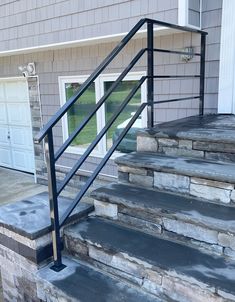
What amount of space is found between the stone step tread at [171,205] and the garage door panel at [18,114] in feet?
14.1

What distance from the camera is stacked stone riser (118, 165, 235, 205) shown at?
181 cm

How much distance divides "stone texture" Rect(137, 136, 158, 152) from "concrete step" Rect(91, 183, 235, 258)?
0.40 m

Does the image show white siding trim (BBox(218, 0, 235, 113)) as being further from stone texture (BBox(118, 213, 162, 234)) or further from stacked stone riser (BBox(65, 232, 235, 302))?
stacked stone riser (BBox(65, 232, 235, 302))

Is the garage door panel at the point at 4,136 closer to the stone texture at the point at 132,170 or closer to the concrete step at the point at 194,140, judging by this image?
the concrete step at the point at 194,140

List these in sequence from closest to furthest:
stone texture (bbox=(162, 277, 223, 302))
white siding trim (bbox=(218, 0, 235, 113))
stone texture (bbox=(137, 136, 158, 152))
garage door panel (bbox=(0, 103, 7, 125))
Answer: stone texture (bbox=(162, 277, 223, 302)) → stone texture (bbox=(137, 136, 158, 152)) → white siding trim (bbox=(218, 0, 235, 113)) → garage door panel (bbox=(0, 103, 7, 125))

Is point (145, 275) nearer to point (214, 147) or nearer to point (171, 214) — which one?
point (171, 214)

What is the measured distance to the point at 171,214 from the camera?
5.71 ft

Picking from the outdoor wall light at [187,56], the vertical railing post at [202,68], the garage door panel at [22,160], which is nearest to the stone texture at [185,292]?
the vertical railing post at [202,68]

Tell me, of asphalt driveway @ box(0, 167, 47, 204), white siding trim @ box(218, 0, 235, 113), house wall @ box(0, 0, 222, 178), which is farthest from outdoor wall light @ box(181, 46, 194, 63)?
asphalt driveway @ box(0, 167, 47, 204)

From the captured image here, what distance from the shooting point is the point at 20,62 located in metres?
5.56

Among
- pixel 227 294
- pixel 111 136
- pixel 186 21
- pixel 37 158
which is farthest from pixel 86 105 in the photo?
pixel 227 294

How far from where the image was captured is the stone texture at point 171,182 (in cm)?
197

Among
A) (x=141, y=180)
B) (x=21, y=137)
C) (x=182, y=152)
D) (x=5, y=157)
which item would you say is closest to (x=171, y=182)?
(x=141, y=180)

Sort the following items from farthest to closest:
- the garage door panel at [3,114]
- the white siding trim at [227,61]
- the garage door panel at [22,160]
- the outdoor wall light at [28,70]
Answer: the garage door panel at [3,114] < the garage door panel at [22,160] < the outdoor wall light at [28,70] < the white siding trim at [227,61]
